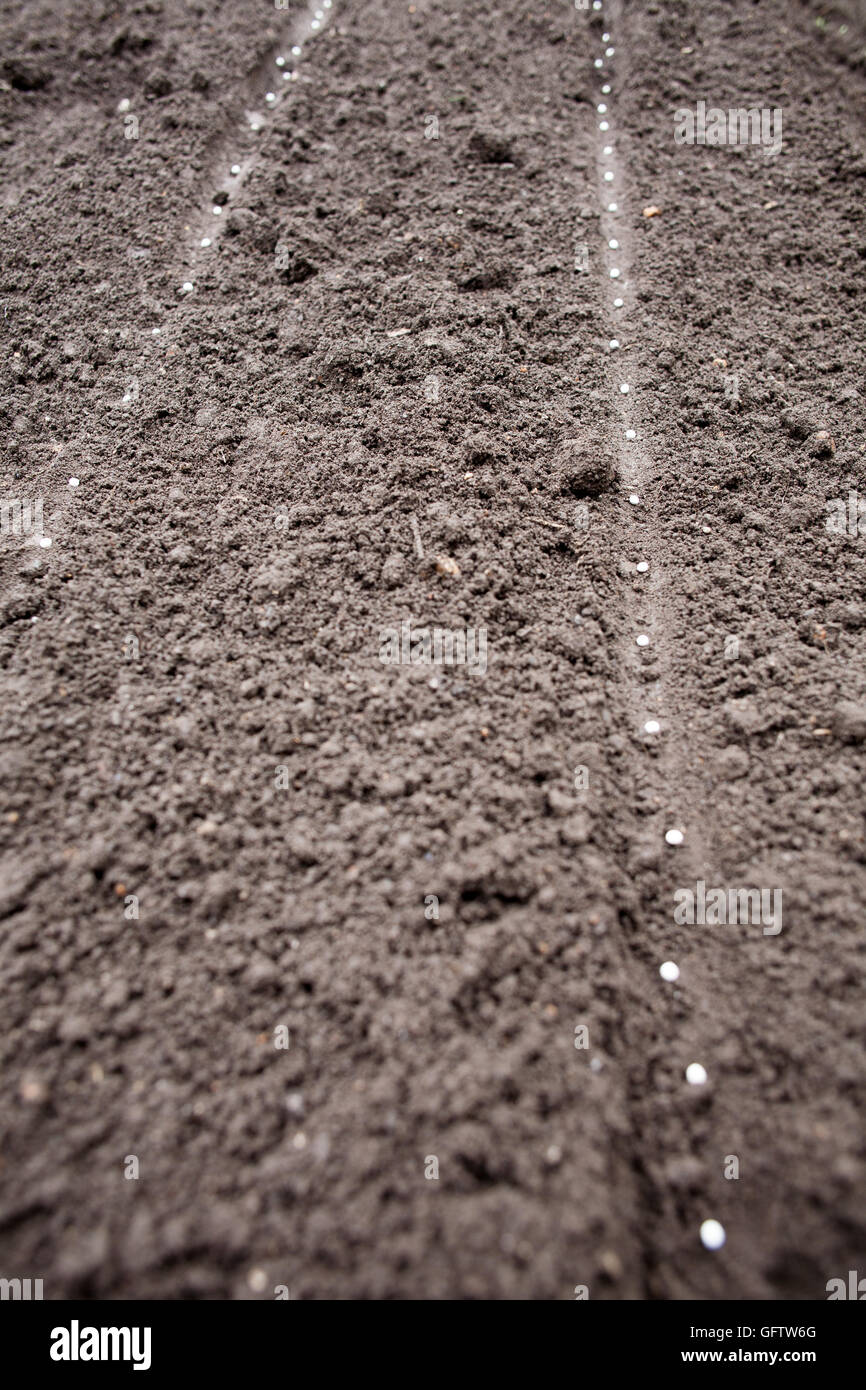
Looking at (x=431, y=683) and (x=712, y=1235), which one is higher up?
(x=431, y=683)

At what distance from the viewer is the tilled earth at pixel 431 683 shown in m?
1.64

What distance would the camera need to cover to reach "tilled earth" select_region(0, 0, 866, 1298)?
164 centimetres

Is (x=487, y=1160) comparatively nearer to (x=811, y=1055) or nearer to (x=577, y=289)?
(x=811, y=1055)

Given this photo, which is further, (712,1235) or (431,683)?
(431,683)

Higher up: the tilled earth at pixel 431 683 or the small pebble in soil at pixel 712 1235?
the tilled earth at pixel 431 683

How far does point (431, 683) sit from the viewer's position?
2.30m

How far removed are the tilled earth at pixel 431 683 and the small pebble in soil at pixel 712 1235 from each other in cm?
4

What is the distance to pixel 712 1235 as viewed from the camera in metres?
1.62

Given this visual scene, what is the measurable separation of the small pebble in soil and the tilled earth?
0.04 metres

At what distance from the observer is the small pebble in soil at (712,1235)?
1.61 metres

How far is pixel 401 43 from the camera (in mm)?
4281

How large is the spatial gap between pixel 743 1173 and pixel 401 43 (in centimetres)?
531

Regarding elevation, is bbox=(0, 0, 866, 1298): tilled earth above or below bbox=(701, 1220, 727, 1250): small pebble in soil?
above

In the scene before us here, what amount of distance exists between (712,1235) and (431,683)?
1.45m
